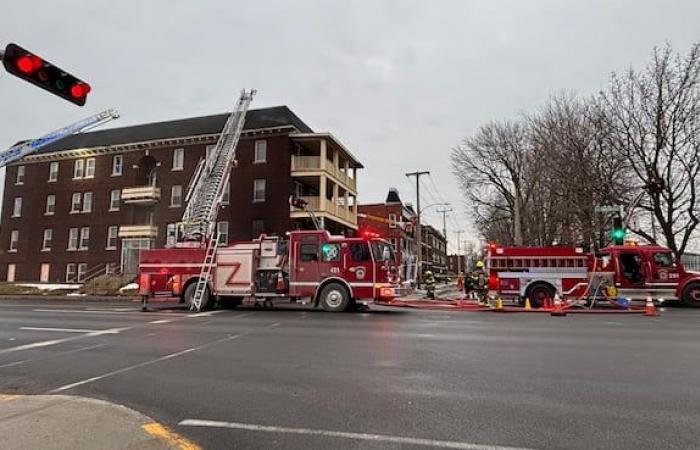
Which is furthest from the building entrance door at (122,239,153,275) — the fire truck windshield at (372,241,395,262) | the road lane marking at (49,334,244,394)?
the road lane marking at (49,334,244,394)

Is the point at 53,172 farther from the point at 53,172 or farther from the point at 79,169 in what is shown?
the point at 79,169

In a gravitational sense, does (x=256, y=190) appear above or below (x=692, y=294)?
above

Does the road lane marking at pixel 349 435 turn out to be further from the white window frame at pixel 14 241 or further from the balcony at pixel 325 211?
the white window frame at pixel 14 241

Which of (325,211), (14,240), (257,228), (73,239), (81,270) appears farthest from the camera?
(14,240)

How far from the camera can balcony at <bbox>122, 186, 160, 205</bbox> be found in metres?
38.2

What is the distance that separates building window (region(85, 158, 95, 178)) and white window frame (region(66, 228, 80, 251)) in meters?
4.68

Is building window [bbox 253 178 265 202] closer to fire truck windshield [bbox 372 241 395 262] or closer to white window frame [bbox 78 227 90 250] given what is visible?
white window frame [bbox 78 227 90 250]

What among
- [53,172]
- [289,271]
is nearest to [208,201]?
[289,271]

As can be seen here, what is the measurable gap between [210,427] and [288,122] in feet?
107

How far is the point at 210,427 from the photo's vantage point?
15.7ft

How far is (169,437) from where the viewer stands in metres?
4.39

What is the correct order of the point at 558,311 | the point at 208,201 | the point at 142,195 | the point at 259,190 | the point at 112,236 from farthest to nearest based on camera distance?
the point at 112,236 → the point at 142,195 → the point at 259,190 → the point at 208,201 → the point at 558,311

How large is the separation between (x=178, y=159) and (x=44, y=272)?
1558 cm

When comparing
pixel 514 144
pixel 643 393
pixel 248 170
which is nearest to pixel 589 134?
pixel 514 144
